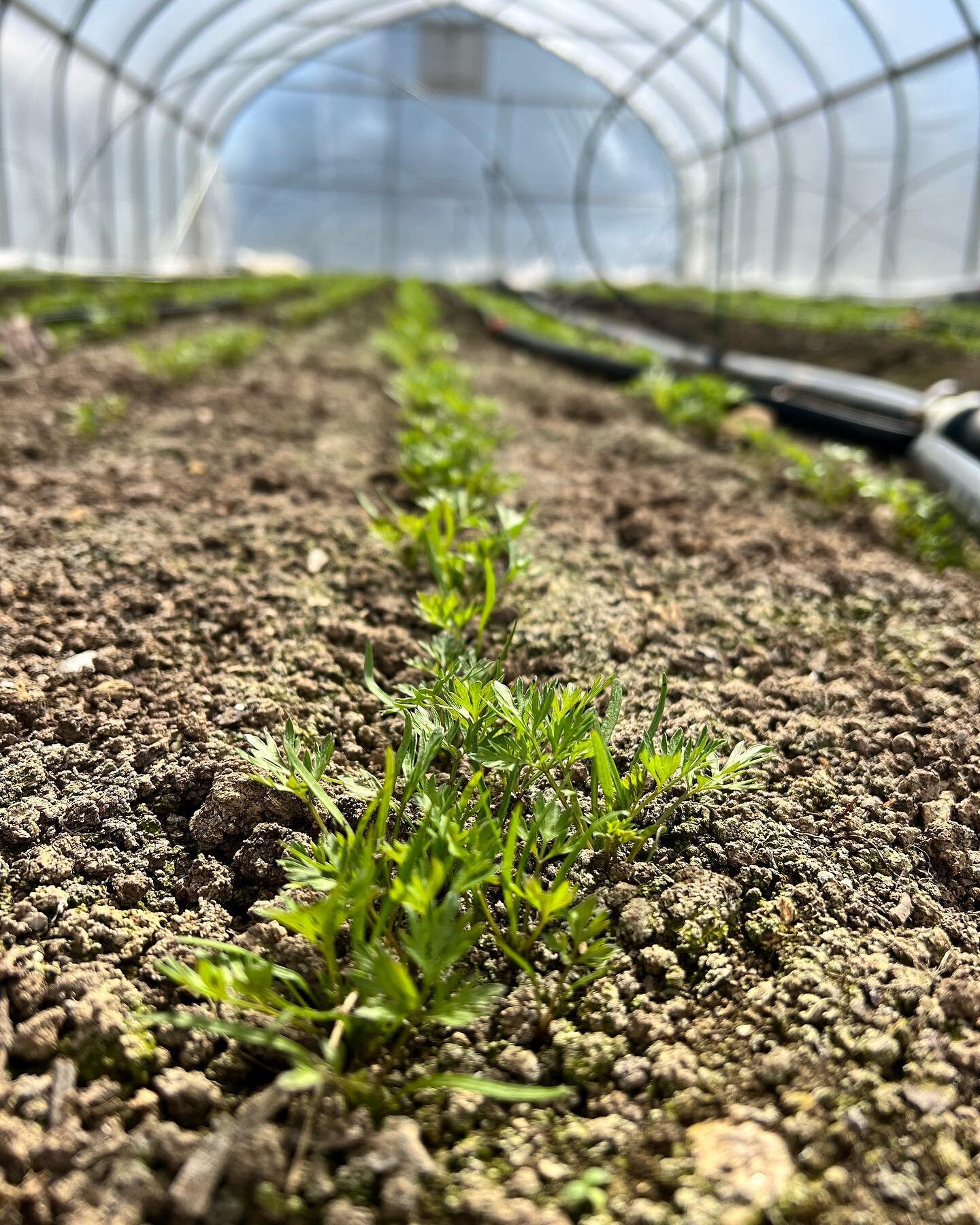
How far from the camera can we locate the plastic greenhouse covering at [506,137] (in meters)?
10.6

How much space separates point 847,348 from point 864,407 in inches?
99.0

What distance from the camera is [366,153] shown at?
19.9 metres

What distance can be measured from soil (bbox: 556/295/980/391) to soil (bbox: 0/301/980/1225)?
140 inches

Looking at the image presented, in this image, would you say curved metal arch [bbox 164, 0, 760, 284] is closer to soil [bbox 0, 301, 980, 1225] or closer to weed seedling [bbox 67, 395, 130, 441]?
weed seedling [bbox 67, 395, 130, 441]

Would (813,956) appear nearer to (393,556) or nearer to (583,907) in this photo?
(583,907)

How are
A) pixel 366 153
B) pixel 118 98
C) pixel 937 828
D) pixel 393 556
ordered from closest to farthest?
pixel 937 828, pixel 393 556, pixel 118 98, pixel 366 153

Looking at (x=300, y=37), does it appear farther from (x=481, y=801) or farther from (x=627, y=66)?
(x=481, y=801)

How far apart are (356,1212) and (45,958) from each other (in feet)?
1.60

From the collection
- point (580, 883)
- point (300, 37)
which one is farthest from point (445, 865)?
point (300, 37)

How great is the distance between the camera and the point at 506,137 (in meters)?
19.7

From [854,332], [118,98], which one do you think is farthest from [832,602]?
[118,98]

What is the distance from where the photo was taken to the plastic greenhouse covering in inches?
419

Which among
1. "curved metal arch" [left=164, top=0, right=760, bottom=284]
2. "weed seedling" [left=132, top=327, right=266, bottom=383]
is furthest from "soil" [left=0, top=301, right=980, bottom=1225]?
"curved metal arch" [left=164, top=0, right=760, bottom=284]

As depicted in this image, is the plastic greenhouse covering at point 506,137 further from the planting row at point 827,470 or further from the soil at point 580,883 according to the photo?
the soil at point 580,883
